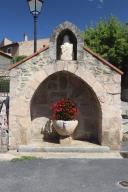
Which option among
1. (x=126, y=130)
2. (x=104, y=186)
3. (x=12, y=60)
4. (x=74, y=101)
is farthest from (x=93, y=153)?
(x=12, y=60)

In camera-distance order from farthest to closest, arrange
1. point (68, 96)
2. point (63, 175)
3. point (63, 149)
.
Answer: 1. point (68, 96)
2. point (63, 149)
3. point (63, 175)

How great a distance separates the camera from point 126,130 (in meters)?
11.8

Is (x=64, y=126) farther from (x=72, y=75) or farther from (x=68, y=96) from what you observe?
(x=72, y=75)

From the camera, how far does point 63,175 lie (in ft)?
22.1

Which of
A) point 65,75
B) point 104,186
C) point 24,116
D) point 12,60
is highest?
point 12,60

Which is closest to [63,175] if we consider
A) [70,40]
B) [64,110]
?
[64,110]

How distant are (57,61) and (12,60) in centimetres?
3187

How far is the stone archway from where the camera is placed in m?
9.76

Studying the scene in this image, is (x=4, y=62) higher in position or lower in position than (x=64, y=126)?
higher

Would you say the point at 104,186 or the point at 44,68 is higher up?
the point at 44,68

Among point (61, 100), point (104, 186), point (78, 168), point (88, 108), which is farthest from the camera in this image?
point (88, 108)

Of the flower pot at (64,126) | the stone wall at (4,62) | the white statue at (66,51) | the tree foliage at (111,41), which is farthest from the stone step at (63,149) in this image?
the stone wall at (4,62)

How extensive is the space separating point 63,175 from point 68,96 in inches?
139

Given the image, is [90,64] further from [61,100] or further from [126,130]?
[126,130]
